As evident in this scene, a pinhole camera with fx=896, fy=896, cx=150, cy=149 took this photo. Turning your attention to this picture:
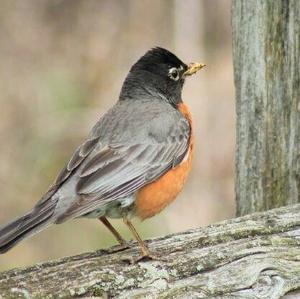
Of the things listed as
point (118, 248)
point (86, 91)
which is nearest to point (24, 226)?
point (118, 248)

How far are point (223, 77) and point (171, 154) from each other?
310 centimetres

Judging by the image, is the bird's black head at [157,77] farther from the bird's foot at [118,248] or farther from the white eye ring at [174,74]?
the bird's foot at [118,248]

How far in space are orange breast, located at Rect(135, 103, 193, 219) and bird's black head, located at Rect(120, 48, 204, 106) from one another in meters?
0.85

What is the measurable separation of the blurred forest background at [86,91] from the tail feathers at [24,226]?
7.24 ft

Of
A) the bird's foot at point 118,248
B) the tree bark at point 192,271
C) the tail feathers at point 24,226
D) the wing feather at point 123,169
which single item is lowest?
the tree bark at point 192,271

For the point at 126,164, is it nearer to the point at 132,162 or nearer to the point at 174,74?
the point at 132,162

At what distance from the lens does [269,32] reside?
13.6ft

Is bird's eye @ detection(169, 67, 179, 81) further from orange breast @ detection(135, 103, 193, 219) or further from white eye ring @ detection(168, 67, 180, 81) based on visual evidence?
orange breast @ detection(135, 103, 193, 219)

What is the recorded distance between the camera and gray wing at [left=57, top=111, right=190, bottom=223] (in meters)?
4.12

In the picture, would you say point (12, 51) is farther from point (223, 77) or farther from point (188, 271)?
point (188, 271)

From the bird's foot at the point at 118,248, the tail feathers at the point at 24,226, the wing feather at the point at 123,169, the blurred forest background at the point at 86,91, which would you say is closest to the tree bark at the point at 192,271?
the bird's foot at the point at 118,248

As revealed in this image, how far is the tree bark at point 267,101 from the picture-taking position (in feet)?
13.5

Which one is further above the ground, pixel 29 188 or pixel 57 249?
pixel 29 188

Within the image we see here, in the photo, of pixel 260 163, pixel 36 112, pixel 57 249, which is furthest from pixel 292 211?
pixel 36 112
